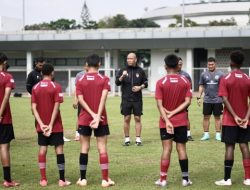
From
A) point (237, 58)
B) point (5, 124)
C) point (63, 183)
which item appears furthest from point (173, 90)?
point (5, 124)

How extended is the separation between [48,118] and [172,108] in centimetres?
197

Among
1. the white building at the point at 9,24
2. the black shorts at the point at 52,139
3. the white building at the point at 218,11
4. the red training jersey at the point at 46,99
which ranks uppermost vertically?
the white building at the point at 218,11

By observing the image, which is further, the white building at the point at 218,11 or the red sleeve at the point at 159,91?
the white building at the point at 218,11

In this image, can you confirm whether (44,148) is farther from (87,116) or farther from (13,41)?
(13,41)

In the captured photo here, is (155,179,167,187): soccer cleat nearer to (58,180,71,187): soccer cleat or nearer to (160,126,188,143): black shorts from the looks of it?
(160,126,188,143): black shorts

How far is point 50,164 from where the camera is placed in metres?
9.59

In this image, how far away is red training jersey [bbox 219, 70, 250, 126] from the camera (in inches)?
303

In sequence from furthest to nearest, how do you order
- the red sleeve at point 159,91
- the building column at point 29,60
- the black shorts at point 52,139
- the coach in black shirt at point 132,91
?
the building column at point 29,60
the coach in black shirt at point 132,91
the black shorts at point 52,139
the red sleeve at point 159,91

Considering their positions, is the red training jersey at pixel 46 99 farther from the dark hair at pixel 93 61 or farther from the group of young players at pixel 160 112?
the dark hair at pixel 93 61

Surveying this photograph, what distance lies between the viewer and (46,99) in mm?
7762

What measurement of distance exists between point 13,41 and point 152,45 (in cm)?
1344

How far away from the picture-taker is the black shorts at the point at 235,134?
7.74 metres

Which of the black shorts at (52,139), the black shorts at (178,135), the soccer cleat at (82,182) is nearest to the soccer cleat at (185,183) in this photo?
the black shorts at (178,135)

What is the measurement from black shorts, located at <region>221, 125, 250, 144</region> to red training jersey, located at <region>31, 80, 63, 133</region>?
2651 millimetres
